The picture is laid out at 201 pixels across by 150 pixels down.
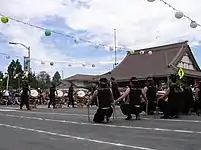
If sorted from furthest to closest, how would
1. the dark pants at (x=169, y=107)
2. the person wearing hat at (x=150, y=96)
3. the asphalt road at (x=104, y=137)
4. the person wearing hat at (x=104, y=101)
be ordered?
1. the person wearing hat at (x=150, y=96)
2. the dark pants at (x=169, y=107)
3. the person wearing hat at (x=104, y=101)
4. the asphalt road at (x=104, y=137)

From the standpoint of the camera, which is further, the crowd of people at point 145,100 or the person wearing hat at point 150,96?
the person wearing hat at point 150,96

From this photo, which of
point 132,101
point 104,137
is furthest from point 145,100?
point 104,137

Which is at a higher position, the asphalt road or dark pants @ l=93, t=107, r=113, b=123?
dark pants @ l=93, t=107, r=113, b=123

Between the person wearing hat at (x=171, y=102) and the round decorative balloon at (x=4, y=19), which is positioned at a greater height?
the round decorative balloon at (x=4, y=19)

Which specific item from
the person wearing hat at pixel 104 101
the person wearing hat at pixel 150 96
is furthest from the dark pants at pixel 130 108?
the person wearing hat at pixel 150 96

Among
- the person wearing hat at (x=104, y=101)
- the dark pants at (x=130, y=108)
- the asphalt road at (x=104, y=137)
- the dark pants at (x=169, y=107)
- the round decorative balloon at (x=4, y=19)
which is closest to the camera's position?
the asphalt road at (x=104, y=137)

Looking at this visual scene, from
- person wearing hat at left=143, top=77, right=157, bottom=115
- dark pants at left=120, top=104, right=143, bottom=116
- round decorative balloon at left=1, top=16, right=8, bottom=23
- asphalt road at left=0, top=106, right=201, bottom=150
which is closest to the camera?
asphalt road at left=0, top=106, right=201, bottom=150

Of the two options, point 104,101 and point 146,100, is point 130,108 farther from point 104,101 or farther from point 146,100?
point 146,100

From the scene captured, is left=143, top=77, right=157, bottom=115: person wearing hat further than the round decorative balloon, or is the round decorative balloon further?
the round decorative balloon

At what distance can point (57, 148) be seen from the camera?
26.2 feet

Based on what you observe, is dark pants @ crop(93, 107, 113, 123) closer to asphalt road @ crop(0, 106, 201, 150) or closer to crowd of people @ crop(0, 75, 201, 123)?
crowd of people @ crop(0, 75, 201, 123)

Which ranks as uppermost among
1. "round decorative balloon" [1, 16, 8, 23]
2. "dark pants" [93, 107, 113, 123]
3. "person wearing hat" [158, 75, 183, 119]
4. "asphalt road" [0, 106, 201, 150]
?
"round decorative balloon" [1, 16, 8, 23]

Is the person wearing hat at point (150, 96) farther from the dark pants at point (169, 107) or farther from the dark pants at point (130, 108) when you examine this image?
the dark pants at point (130, 108)

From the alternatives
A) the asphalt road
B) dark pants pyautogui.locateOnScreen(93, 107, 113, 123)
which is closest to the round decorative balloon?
the asphalt road
